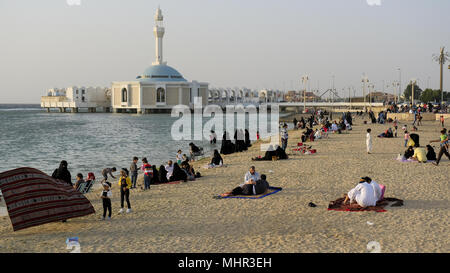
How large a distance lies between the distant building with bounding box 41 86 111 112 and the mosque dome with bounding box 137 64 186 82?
20.5 metres

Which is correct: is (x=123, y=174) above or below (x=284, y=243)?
above

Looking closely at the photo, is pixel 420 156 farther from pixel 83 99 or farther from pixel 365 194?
pixel 83 99

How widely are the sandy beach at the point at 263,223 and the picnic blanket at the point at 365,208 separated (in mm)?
137

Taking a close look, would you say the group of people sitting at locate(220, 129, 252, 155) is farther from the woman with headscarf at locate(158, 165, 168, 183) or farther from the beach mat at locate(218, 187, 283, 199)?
the beach mat at locate(218, 187, 283, 199)

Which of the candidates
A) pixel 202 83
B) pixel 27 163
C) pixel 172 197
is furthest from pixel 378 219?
pixel 202 83

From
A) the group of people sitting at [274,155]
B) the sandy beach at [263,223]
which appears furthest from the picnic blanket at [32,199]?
the group of people sitting at [274,155]

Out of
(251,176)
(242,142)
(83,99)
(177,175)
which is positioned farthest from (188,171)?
(83,99)

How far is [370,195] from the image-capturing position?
306 inches

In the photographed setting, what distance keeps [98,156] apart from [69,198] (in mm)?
17326

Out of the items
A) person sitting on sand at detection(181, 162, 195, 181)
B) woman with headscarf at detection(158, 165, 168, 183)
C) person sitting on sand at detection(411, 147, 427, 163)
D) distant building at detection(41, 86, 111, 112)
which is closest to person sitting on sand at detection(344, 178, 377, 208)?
person sitting on sand at detection(181, 162, 195, 181)

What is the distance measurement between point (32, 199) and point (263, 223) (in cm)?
378

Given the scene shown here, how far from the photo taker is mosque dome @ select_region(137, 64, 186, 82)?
102 meters

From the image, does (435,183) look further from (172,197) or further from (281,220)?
(172,197)

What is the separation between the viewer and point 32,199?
23.5ft
